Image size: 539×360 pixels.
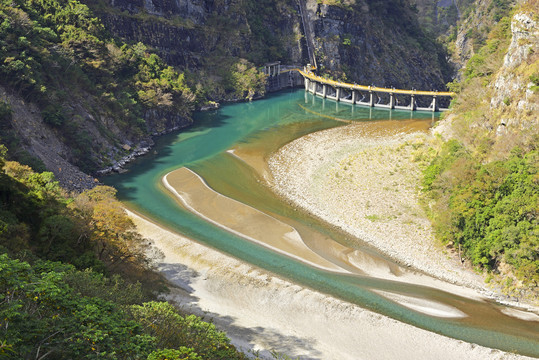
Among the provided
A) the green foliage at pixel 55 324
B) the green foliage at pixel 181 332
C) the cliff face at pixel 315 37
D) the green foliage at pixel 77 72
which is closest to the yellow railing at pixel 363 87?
the cliff face at pixel 315 37

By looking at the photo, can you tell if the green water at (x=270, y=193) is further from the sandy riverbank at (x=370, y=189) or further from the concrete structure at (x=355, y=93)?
the concrete structure at (x=355, y=93)

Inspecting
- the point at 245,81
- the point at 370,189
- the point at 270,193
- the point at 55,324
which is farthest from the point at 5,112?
the point at 245,81

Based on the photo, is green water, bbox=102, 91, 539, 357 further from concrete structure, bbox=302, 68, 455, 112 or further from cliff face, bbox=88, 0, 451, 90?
cliff face, bbox=88, 0, 451, 90

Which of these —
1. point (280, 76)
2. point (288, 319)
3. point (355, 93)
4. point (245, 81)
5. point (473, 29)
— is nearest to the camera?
point (288, 319)

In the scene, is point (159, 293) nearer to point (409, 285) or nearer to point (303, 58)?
point (409, 285)

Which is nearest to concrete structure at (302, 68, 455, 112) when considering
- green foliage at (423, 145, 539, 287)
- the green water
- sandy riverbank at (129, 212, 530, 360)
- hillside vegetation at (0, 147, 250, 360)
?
the green water

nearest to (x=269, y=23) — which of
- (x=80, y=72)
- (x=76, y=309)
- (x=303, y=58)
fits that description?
(x=303, y=58)

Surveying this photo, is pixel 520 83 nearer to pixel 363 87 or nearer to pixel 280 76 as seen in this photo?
pixel 363 87
